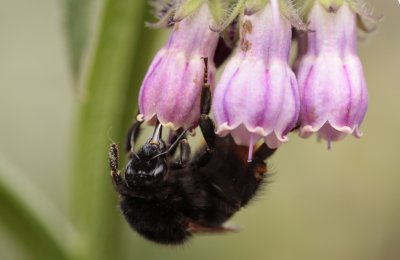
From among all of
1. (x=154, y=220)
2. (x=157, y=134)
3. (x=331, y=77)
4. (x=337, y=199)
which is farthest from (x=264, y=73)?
(x=337, y=199)

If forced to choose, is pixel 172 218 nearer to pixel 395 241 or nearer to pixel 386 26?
pixel 395 241

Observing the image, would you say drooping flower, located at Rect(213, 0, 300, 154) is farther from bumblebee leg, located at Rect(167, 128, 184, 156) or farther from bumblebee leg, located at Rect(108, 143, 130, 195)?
bumblebee leg, located at Rect(108, 143, 130, 195)

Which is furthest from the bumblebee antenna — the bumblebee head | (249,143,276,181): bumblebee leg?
(249,143,276,181): bumblebee leg

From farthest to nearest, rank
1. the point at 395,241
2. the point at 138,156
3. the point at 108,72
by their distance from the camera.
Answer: the point at 395,241 → the point at 108,72 → the point at 138,156

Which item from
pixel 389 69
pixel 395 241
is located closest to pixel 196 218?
pixel 395 241

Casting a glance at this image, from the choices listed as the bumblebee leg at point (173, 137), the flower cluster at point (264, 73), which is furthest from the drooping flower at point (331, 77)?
the bumblebee leg at point (173, 137)

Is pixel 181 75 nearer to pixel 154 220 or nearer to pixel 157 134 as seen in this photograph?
pixel 157 134

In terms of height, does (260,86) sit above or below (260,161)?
above
